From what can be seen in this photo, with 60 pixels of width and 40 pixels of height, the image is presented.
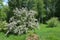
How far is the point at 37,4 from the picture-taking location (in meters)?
41.9

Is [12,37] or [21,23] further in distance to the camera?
[21,23]

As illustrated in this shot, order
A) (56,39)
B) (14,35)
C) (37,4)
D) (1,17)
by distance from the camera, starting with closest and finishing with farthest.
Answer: (56,39) < (14,35) < (1,17) < (37,4)

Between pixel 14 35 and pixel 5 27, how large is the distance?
7.22 feet

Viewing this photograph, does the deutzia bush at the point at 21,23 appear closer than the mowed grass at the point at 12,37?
No

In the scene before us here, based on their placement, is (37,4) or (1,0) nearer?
(1,0)

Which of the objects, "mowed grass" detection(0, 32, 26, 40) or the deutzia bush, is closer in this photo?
"mowed grass" detection(0, 32, 26, 40)

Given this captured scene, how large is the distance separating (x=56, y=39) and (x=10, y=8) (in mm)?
13944

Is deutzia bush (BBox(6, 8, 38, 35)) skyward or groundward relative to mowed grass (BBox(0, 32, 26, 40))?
skyward

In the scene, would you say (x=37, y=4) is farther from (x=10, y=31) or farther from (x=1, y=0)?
(x=10, y=31)

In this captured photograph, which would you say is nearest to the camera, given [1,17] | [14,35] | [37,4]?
[14,35]

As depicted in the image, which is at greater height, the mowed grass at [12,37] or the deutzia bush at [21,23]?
the deutzia bush at [21,23]

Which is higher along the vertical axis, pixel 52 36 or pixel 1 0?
pixel 1 0

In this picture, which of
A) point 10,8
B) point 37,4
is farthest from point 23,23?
point 37,4

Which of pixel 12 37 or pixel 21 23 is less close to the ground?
pixel 21 23
